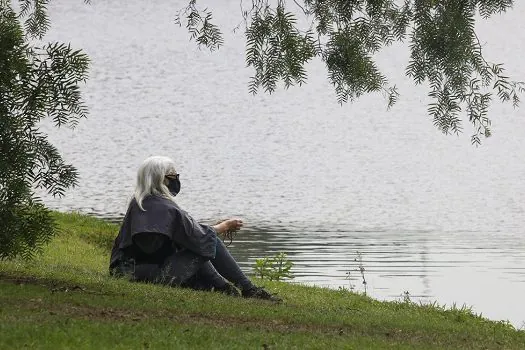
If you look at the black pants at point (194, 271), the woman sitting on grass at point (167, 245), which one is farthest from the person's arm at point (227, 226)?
the black pants at point (194, 271)

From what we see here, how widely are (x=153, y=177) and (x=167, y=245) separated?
735 millimetres

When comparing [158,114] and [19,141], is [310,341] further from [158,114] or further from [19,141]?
[158,114]

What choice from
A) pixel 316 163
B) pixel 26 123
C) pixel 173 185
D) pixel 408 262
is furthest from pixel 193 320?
pixel 316 163

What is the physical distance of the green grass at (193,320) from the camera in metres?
9.05

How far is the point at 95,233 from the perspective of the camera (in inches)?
843

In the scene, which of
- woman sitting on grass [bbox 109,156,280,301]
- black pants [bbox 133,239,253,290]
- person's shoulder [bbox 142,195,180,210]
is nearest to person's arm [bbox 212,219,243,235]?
woman sitting on grass [bbox 109,156,280,301]

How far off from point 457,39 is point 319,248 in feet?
44.9

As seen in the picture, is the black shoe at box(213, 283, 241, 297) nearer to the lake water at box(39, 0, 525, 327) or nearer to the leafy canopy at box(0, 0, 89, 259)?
the leafy canopy at box(0, 0, 89, 259)

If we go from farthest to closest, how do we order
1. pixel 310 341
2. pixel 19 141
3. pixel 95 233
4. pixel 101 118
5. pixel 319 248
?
pixel 101 118
pixel 319 248
pixel 95 233
pixel 19 141
pixel 310 341

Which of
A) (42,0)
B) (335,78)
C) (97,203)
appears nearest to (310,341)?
(335,78)

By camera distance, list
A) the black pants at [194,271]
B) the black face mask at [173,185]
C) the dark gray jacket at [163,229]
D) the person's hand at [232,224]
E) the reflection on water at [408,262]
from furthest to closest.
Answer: the reflection on water at [408,262]
the person's hand at [232,224]
the black face mask at [173,185]
the black pants at [194,271]
the dark gray jacket at [163,229]

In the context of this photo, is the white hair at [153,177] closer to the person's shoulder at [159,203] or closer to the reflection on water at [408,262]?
the person's shoulder at [159,203]

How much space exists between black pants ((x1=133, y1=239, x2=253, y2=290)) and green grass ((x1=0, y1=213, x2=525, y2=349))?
38 cm

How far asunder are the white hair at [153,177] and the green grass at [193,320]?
0.98 metres
